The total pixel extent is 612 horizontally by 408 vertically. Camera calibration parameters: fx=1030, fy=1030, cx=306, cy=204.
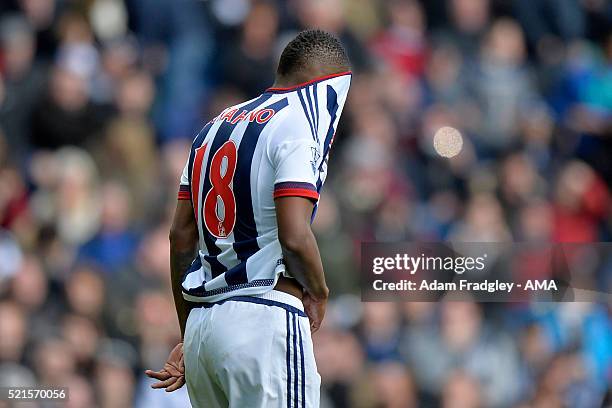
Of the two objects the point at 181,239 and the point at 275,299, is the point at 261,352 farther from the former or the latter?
the point at 181,239

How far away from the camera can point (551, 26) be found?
9.33 m

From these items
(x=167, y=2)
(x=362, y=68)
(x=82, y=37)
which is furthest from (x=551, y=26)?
(x=82, y=37)

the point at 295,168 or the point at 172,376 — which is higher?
the point at 295,168

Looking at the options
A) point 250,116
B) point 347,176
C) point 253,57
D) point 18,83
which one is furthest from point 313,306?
point 18,83

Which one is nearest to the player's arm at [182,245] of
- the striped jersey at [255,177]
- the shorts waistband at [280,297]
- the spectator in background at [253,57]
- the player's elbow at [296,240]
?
the striped jersey at [255,177]

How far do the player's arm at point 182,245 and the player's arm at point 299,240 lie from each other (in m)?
0.46

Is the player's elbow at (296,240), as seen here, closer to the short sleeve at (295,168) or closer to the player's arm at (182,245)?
the short sleeve at (295,168)

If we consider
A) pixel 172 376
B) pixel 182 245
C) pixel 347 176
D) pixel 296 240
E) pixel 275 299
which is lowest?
pixel 347 176

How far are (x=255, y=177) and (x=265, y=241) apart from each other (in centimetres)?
21

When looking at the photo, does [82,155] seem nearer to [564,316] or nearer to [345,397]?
[345,397]

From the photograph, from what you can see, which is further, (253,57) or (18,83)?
(253,57)

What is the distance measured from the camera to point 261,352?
3.28 metres

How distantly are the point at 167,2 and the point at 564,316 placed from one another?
4251mm

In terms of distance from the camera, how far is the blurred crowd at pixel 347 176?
7922mm
